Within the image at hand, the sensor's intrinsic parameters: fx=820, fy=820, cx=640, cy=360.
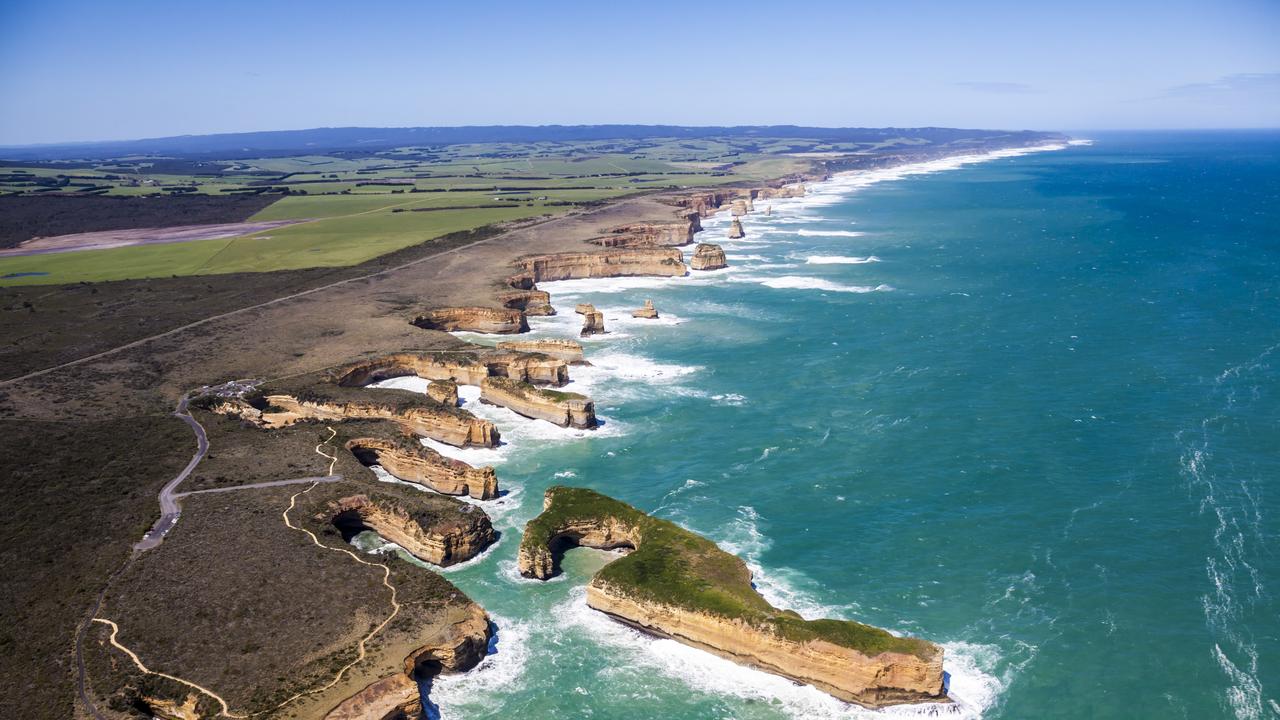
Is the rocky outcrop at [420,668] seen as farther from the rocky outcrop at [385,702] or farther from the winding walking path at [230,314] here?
the winding walking path at [230,314]

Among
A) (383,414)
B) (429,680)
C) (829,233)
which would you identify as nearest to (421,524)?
(429,680)

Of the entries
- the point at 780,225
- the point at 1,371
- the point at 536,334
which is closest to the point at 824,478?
the point at 536,334

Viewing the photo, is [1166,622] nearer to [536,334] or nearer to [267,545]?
[267,545]

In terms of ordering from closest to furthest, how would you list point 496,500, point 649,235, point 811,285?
1. point 496,500
2. point 811,285
3. point 649,235

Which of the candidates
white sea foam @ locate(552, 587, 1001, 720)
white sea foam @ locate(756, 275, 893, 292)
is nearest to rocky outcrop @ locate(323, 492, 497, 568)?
white sea foam @ locate(552, 587, 1001, 720)

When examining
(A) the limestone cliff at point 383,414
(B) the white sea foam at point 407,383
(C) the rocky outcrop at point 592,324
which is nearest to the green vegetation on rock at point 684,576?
(A) the limestone cliff at point 383,414

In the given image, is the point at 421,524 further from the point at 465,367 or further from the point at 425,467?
the point at 465,367
